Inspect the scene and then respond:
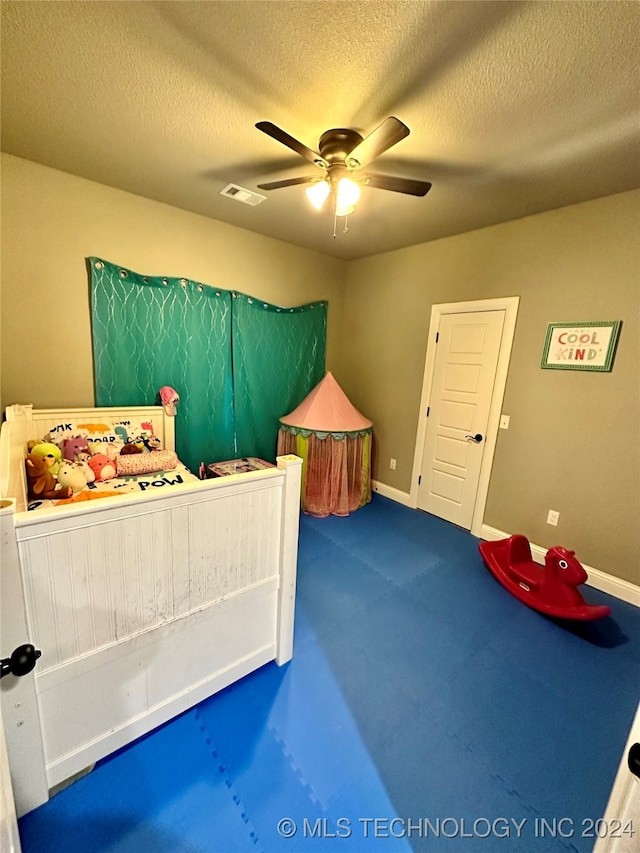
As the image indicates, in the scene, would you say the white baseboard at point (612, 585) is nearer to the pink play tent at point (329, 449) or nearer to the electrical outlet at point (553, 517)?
the electrical outlet at point (553, 517)

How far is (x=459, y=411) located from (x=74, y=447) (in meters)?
3.14

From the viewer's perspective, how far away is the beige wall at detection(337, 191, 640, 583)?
2.29 meters

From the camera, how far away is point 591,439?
246cm

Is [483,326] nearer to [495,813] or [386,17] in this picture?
[386,17]

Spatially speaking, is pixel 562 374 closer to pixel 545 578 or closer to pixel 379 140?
pixel 545 578

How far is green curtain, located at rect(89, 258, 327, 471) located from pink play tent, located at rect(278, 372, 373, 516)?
0.43 m

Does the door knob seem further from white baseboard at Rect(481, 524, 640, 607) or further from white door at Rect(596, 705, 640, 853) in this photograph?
white baseboard at Rect(481, 524, 640, 607)

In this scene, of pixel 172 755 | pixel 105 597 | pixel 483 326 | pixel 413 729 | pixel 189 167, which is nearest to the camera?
pixel 105 597

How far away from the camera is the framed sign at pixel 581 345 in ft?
7.68

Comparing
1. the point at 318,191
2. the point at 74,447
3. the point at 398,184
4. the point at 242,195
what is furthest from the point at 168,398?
the point at 398,184

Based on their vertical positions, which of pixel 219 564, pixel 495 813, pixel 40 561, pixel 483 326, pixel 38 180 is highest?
pixel 38 180

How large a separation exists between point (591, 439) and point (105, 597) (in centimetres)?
295

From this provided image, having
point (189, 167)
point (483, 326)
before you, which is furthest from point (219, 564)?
point (483, 326)

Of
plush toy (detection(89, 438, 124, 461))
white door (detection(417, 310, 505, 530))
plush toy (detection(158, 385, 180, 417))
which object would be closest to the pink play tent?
white door (detection(417, 310, 505, 530))
